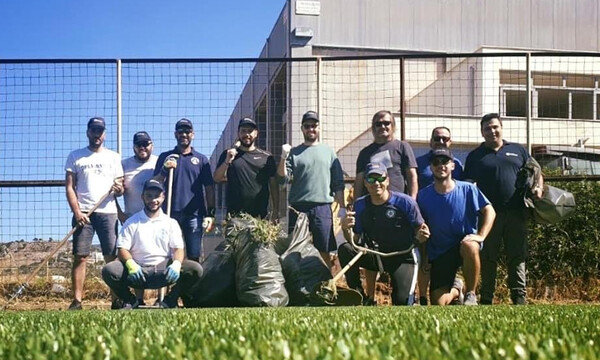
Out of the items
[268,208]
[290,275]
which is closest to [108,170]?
[268,208]

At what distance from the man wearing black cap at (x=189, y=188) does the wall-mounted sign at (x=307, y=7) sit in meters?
13.0

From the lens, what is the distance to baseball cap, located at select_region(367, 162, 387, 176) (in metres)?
7.36

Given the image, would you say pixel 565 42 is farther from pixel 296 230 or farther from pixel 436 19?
pixel 296 230

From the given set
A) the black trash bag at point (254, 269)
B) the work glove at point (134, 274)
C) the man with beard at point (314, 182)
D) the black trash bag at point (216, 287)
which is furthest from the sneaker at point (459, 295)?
the work glove at point (134, 274)

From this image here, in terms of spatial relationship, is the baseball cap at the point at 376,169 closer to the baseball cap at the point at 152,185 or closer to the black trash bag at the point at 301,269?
the black trash bag at the point at 301,269

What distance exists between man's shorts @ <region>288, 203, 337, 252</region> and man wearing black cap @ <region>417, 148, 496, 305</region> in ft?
3.17

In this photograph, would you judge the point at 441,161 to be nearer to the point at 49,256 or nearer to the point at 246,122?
the point at 246,122

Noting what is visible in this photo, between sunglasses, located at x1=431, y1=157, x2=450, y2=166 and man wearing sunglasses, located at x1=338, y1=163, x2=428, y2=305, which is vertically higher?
sunglasses, located at x1=431, y1=157, x2=450, y2=166

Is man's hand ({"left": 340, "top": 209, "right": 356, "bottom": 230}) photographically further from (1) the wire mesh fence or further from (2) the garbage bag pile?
(1) the wire mesh fence

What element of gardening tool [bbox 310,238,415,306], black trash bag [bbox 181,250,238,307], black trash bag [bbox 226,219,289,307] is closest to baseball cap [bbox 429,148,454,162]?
gardening tool [bbox 310,238,415,306]

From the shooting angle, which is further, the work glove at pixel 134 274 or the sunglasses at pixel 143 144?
the sunglasses at pixel 143 144

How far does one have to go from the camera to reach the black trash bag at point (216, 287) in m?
7.37

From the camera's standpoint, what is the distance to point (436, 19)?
985 inches

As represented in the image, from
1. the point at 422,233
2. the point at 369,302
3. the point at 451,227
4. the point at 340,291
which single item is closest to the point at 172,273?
the point at 340,291
